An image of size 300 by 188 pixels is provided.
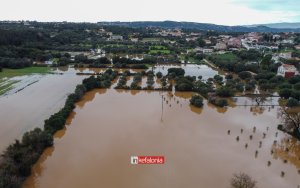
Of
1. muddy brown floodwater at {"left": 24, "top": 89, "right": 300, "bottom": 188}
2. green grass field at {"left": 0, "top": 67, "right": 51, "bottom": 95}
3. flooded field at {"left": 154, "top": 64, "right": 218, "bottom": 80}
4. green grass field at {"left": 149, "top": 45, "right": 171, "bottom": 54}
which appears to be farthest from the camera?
green grass field at {"left": 149, "top": 45, "right": 171, "bottom": 54}

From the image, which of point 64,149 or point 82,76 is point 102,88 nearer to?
point 82,76

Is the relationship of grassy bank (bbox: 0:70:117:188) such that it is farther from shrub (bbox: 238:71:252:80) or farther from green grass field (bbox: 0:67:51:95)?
shrub (bbox: 238:71:252:80)

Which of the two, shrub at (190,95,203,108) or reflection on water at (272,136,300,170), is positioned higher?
shrub at (190,95,203,108)

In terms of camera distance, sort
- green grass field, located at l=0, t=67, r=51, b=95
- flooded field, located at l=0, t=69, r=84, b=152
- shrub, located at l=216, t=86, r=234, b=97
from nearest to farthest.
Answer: flooded field, located at l=0, t=69, r=84, b=152 < shrub, located at l=216, t=86, r=234, b=97 < green grass field, located at l=0, t=67, r=51, b=95

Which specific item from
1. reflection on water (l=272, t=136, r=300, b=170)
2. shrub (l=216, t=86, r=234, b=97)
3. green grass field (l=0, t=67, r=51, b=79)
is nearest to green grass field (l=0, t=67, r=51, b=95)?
green grass field (l=0, t=67, r=51, b=79)

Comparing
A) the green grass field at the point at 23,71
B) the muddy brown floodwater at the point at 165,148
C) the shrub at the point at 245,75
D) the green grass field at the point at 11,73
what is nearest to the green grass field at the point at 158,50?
the shrub at the point at 245,75

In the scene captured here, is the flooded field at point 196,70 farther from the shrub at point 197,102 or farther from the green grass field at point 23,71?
the green grass field at point 23,71

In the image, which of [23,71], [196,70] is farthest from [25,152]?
[196,70]

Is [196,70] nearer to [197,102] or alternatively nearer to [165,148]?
[197,102]
